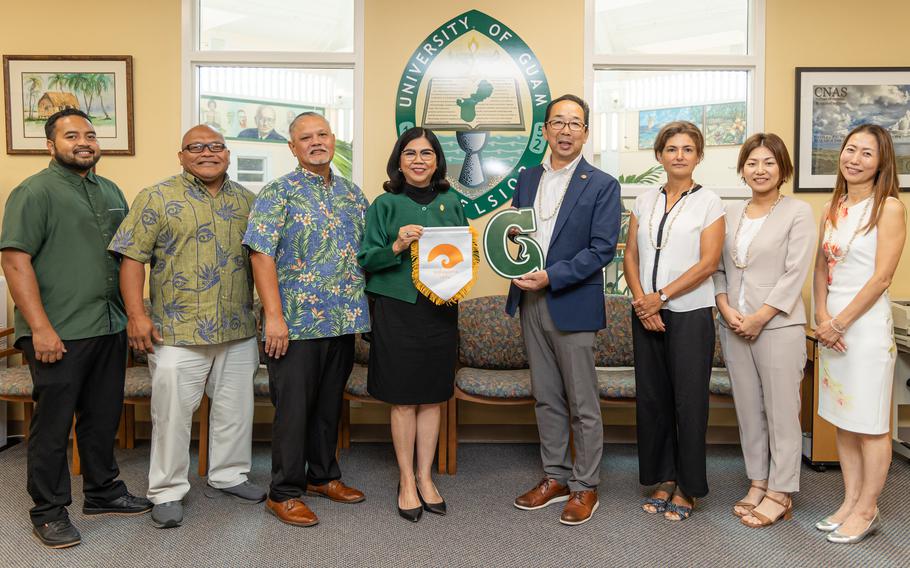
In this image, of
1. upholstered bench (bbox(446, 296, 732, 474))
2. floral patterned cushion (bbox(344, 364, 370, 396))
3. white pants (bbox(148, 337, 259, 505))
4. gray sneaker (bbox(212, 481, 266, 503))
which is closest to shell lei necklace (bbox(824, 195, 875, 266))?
upholstered bench (bbox(446, 296, 732, 474))

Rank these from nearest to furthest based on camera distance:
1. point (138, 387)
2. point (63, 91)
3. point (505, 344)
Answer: point (138, 387)
point (505, 344)
point (63, 91)

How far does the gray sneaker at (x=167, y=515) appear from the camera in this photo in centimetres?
271

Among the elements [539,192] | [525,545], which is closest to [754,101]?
[539,192]

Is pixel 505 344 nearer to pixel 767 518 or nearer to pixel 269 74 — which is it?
pixel 767 518

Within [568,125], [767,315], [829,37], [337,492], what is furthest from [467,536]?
[829,37]

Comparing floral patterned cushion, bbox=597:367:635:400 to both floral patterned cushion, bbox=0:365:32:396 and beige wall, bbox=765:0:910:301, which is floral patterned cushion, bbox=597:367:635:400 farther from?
floral patterned cushion, bbox=0:365:32:396

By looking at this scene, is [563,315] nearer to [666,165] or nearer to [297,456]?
[666,165]

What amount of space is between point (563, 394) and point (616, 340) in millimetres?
1156

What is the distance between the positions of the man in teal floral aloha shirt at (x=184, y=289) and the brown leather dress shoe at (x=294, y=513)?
0.43 m

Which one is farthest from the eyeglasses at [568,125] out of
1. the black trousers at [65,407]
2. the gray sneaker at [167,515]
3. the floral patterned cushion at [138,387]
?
the floral patterned cushion at [138,387]

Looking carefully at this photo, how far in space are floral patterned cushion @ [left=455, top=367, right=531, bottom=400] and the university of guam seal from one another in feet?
3.71

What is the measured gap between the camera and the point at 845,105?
13.1 feet

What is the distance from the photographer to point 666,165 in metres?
2.73

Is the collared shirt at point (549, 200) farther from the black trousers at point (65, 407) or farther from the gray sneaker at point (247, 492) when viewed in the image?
the black trousers at point (65, 407)
